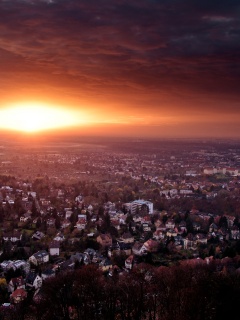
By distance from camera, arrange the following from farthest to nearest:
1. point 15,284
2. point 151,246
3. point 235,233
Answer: point 235,233 → point 151,246 → point 15,284

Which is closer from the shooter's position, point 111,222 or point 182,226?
point 182,226

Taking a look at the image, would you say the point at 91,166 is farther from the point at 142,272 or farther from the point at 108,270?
the point at 142,272

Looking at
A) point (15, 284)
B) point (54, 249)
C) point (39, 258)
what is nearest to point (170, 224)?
point (54, 249)

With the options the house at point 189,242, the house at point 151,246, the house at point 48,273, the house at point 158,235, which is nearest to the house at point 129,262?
the house at point 151,246

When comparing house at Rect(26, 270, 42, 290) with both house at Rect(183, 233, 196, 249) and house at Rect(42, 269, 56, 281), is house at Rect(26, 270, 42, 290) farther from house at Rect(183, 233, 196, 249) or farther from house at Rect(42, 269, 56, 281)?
house at Rect(183, 233, 196, 249)

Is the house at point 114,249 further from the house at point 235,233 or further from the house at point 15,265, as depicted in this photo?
the house at point 235,233

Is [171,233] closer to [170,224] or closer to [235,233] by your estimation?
[170,224]
